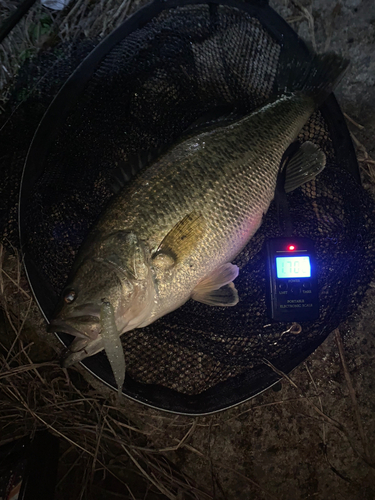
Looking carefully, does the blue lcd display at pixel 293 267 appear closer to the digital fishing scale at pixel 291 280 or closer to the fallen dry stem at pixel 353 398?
the digital fishing scale at pixel 291 280

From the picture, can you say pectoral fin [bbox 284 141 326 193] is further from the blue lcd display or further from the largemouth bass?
the blue lcd display

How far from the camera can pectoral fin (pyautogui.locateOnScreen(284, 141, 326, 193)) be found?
77.2 inches

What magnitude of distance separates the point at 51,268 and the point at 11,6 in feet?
6.93

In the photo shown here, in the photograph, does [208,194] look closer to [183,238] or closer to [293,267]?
[183,238]

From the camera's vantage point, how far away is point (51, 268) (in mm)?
1853

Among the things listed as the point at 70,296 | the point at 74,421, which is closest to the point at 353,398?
the point at 74,421

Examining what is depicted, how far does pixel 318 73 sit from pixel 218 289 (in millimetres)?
1531

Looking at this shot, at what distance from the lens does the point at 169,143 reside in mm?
1850

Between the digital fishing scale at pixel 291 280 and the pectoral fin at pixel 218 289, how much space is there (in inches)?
10.5

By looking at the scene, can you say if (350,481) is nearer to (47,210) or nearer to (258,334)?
(258,334)

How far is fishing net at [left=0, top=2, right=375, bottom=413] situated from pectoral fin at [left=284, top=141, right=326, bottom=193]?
115mm

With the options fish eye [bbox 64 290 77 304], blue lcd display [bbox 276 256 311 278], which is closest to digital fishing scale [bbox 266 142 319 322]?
blue lcd display [bbox 276 256 311 278]

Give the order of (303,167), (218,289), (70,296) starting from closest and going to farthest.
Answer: (70,296)
(218,289)
(303,167)

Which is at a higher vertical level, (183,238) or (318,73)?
(318,73)
